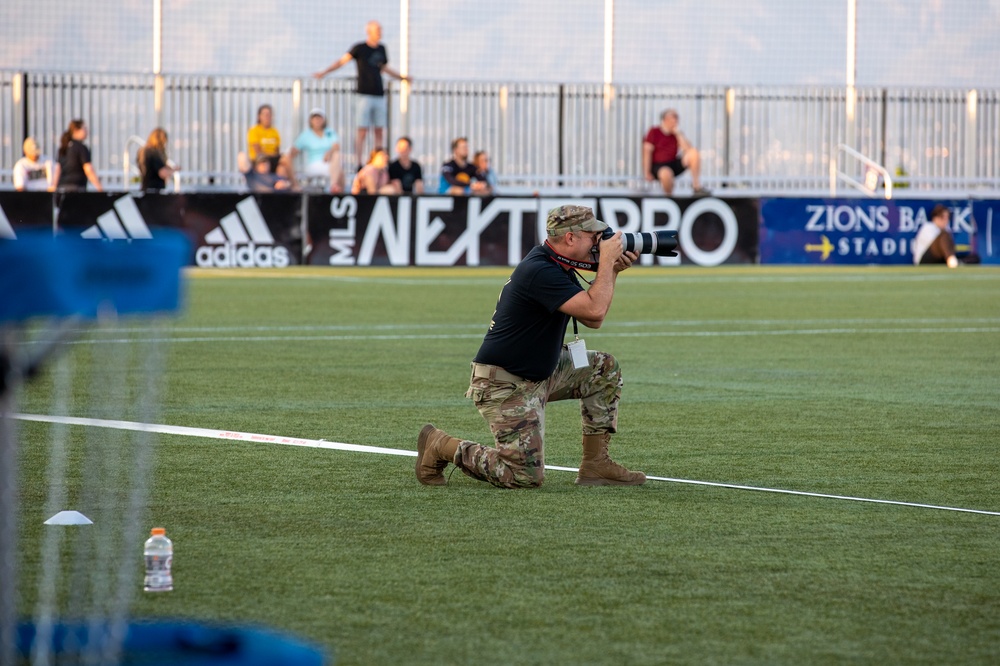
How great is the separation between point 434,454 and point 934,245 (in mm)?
22332

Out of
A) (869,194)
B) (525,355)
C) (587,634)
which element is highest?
(869,194)

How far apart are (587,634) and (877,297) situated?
1630cm

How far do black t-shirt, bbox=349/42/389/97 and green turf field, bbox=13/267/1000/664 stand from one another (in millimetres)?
15319

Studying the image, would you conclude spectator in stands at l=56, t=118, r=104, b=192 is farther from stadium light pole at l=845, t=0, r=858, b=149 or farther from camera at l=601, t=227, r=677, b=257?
camera at l=601, t=227, r=677, b=257

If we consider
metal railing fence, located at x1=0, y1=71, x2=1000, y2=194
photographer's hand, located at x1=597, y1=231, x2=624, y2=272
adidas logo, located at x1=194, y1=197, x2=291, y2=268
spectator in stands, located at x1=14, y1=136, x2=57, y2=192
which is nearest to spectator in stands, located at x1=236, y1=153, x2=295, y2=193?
adidas logo, located at x1=194, y1=197, x2=291, y2=268

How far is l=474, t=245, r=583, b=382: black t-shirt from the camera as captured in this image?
7.18 m

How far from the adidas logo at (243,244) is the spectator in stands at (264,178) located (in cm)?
246

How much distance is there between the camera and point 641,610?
4.89m

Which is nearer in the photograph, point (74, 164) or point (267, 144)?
point (74, 164)

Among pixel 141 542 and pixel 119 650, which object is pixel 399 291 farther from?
pixel 119 650

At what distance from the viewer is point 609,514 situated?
648cm

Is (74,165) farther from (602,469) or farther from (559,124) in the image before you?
(602,469)

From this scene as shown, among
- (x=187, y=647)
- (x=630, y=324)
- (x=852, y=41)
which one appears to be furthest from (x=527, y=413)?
(x=852, y=41)

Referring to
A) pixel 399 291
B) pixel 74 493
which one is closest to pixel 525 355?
pixel 74 493
